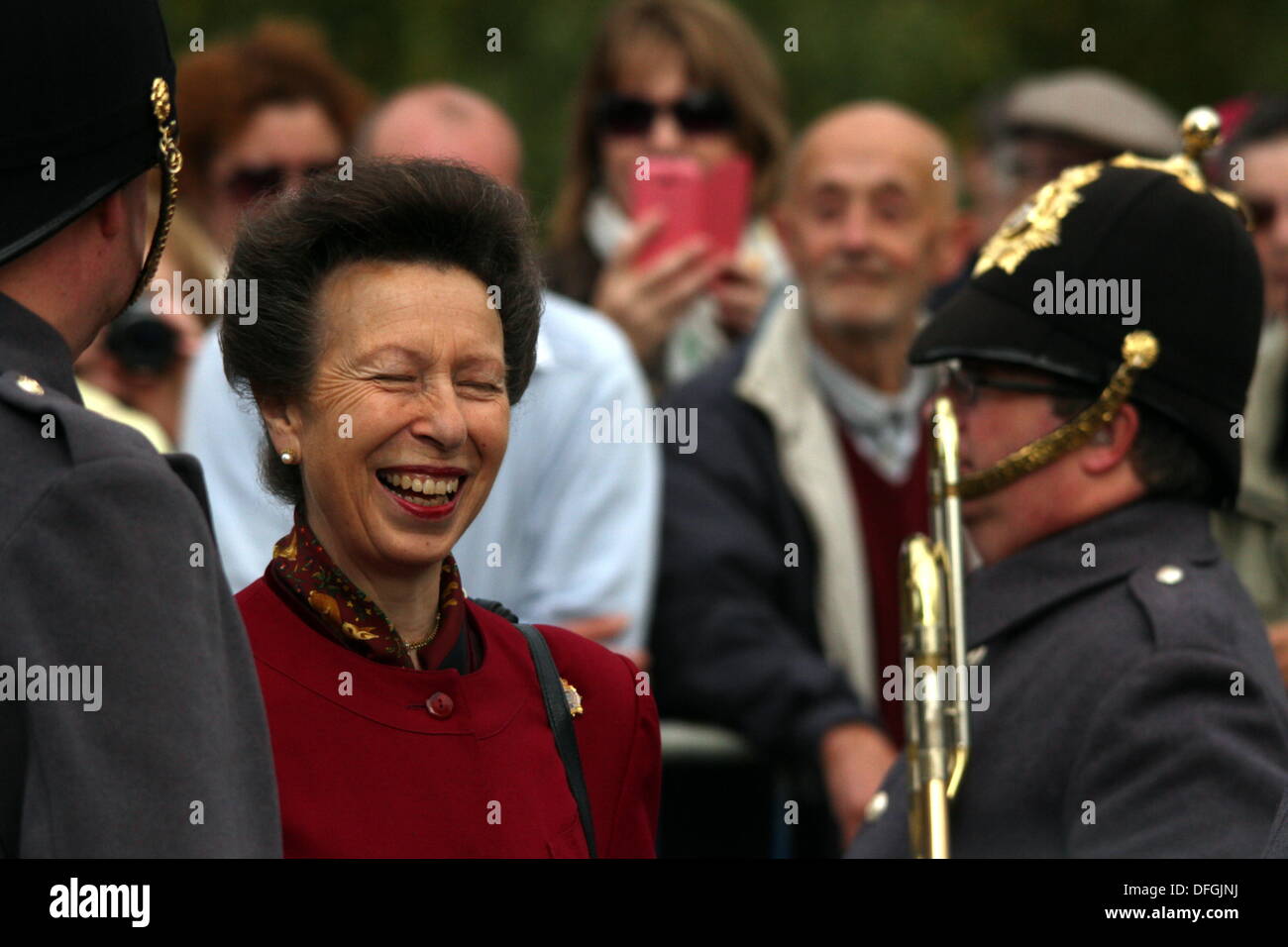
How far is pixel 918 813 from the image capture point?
4.16m

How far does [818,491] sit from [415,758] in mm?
3433

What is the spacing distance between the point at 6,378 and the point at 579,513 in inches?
116

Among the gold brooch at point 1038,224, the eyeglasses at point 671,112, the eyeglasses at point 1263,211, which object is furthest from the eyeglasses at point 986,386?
the eyeglasses at point 1263,211

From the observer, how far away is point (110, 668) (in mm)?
2506

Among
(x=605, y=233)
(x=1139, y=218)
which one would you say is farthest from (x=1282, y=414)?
(x=1139, y=218)

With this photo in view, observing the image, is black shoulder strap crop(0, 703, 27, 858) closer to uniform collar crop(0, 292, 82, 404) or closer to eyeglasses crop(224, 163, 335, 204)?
uniform collar crop(0, 292, 82, 404)

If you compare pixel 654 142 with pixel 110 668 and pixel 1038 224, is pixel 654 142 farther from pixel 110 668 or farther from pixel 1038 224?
pixel 110 668

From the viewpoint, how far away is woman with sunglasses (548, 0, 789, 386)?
6805 mm

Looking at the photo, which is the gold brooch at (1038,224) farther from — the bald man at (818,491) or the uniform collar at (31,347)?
the uniform collar at (31,347)

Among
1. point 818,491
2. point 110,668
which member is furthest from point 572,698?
point 818,491

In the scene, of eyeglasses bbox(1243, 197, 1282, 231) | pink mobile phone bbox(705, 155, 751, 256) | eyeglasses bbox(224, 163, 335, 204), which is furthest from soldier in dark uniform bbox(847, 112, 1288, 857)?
eyeglasses bbox(224, 163, 335, 204)

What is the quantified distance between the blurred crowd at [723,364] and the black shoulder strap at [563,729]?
78.3 inches

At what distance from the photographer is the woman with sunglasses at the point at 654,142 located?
22.3 feet
